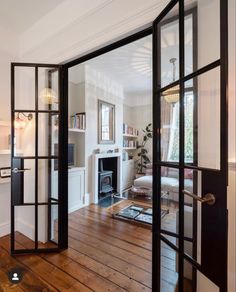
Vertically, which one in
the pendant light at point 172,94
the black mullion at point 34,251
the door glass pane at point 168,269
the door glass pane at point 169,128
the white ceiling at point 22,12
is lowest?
the black mullion at point 34,251

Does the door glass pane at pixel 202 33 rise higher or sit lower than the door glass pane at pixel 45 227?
higher

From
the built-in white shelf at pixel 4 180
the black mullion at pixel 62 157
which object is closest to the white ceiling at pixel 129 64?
the black mullion at pixel 62 157

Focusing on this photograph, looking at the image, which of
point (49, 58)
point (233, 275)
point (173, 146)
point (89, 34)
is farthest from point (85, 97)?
point (233, 275)

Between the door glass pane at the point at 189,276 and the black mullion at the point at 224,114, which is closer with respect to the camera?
the black mullion at the point at 224,114

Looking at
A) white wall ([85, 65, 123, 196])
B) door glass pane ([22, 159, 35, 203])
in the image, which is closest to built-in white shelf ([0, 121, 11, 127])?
door glass pane ([22, 159, 35, 203])

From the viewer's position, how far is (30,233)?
8.32 ft

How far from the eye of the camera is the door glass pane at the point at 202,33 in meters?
1.06

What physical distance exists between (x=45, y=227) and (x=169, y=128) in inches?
79.8

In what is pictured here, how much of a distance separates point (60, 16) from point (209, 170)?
2.26m

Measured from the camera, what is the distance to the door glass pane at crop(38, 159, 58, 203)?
235cm

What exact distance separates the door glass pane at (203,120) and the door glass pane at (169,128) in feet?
0.33

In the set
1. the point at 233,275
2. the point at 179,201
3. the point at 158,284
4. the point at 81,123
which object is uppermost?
the point at 81,123

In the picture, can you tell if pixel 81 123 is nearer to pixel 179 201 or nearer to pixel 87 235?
pixel 87 235

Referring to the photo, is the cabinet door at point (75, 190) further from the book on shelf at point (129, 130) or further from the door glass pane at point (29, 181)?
the book on shelf at point (129, 130)
